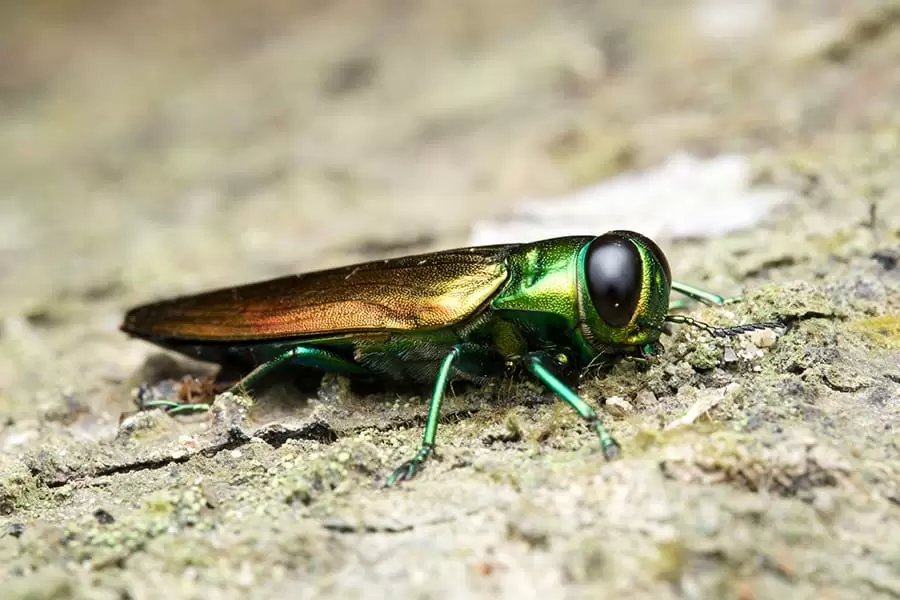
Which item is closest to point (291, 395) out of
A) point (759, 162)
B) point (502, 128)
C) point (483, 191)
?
point (483, 191)

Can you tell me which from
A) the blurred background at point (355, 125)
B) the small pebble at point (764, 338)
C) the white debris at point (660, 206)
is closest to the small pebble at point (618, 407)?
the small pebble at point (764, 338)

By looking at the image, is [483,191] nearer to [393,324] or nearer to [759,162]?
[759,162]

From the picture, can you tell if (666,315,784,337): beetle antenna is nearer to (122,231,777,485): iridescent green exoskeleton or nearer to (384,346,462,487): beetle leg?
(122,231,777,485): iridescent green exoskeleton

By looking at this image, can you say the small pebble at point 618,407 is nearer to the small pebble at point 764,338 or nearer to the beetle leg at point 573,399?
the beetle leg at point 573,399

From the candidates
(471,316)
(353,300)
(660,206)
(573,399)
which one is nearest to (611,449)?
(573,399)

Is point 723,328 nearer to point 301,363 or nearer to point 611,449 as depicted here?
point 611,449

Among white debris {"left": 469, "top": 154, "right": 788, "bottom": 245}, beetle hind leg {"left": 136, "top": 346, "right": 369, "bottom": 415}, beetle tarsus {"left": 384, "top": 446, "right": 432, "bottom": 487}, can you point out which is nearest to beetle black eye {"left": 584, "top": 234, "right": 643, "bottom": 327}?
beetle tarsus {"left": 384, "top": 446, "right": 432, "bottom": 487}

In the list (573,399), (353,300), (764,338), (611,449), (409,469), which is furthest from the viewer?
(353,300)
